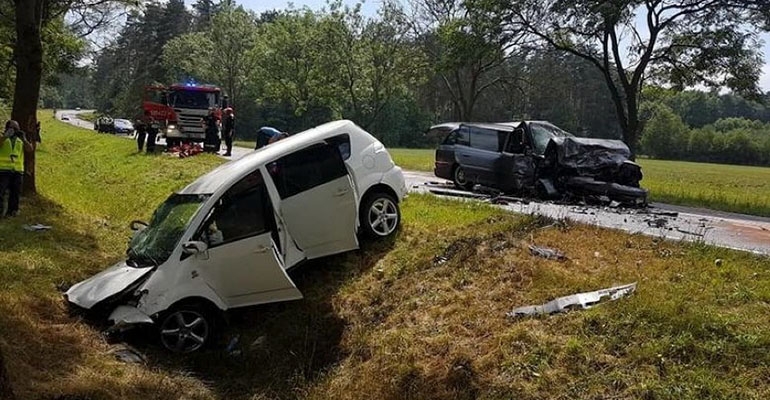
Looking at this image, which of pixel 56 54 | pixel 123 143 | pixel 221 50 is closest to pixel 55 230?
pixel 123 143

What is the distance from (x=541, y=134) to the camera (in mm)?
13469

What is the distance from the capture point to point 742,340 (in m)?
5.04

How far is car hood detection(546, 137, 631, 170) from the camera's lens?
12242mm

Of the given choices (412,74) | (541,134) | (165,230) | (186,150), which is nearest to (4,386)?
(165,230)

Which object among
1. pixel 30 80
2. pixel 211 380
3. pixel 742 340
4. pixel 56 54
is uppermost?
pixel 56 54

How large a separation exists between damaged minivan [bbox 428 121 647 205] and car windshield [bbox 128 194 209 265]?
757 cm

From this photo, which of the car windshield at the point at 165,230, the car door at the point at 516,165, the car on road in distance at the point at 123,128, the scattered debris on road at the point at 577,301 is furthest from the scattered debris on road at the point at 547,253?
the car on road in distance at the point at 123,128

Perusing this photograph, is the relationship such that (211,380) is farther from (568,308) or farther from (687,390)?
(687,390)

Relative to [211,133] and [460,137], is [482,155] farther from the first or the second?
[211,133]

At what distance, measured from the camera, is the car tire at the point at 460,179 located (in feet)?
50.8

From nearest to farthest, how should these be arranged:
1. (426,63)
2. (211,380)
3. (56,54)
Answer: (211,380) < (56,54) < (426,63)

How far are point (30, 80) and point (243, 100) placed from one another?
4318cm

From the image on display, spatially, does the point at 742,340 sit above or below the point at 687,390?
above

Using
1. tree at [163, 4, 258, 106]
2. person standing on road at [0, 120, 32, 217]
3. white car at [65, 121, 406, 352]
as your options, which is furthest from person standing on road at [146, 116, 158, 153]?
tree at [163, 4, 258, 106]
